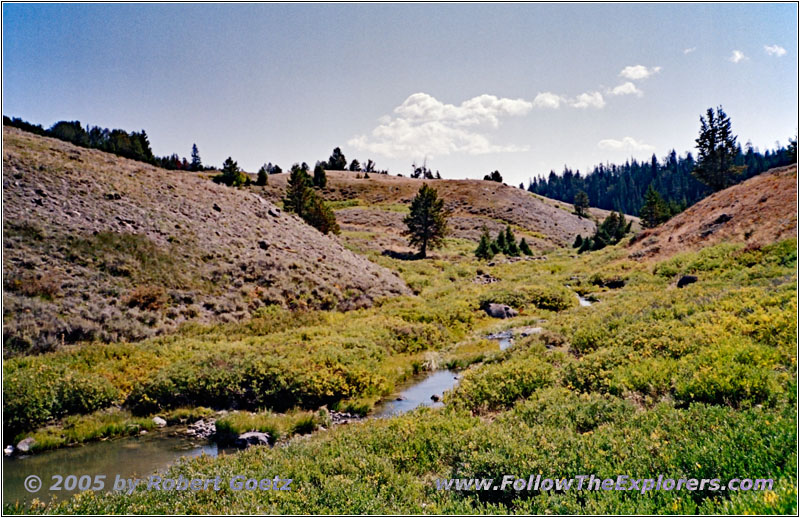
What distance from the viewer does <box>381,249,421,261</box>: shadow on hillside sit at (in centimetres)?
5628

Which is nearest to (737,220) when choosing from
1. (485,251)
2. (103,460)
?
(485,251)

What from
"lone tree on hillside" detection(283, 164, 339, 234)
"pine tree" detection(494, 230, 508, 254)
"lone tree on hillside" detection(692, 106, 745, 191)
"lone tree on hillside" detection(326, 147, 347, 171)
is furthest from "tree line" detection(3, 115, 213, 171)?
"lone tree on hillside" detection(326, 147, 347, 171)

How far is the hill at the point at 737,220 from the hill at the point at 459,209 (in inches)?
1348

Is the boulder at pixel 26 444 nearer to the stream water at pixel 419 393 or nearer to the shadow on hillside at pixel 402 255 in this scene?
the stream water at pixel 419 393

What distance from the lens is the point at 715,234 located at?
34.9 m

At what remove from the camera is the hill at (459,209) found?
84188 millimetres

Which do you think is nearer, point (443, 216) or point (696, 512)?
point (696, 512)

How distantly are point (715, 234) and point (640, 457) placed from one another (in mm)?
35736

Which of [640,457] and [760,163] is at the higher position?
[760,163]

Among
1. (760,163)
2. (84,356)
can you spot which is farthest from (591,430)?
(760,163)

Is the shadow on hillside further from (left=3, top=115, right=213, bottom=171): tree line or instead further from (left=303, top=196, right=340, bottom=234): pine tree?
(left=3, top=115, right=213, bottom=171): tree line

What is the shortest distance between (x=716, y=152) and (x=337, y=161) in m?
119

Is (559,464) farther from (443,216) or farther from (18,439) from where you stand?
(443,216)

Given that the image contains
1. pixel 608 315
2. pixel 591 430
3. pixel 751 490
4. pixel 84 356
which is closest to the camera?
pixel 751 490
